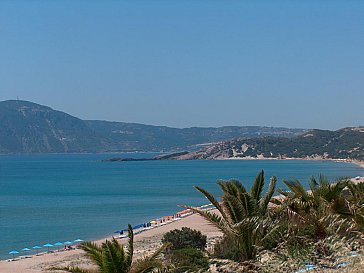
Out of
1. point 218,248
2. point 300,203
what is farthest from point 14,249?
point 300,203

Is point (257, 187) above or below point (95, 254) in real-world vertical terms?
above

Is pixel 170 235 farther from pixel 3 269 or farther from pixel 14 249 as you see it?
pixel 14 249

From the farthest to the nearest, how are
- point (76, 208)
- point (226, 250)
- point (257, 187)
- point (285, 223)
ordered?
point (76, 208) → point (226, 250) → point (257, 187) → point (285, 223)

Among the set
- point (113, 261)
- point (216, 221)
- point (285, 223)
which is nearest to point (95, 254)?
point (113, 261)

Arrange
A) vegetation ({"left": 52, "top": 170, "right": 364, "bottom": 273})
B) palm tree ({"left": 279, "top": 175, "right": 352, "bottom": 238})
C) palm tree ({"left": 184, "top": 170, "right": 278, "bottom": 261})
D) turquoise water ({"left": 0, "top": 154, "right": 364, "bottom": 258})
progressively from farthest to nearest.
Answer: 1. turquoise water ({"left": 0, "top": 154, "right": 364, "bottom": 258})
2. palm tree ({"left": 279, "top": 175, "right": 352, "bottom": 238})
3. palm tree ({"left": 184, "top": 170, "right": 278, "bottom": 261})
4. vegetation ({"left": 52, "top": 170, "right": 364, "bottom": 273})

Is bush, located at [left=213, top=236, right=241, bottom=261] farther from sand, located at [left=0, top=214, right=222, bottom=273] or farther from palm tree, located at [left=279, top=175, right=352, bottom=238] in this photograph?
sand, located at [left=0, top=214, right=222, bottom=273]

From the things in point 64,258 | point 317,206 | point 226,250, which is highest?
point 317,206

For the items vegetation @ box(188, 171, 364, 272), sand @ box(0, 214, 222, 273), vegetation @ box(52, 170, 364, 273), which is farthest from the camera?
sand @ box(0, 214, 222, 273)

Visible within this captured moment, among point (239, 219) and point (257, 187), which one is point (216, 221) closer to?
point (239, 219)

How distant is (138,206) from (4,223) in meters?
16.0

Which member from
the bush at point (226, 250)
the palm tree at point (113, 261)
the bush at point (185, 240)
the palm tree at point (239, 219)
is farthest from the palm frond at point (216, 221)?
the bush at point (185, 240)

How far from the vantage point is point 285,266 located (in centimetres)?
717

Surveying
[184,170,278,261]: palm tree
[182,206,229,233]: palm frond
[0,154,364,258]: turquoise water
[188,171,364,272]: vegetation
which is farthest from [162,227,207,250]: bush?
[0,154,364,258]: turquoise water

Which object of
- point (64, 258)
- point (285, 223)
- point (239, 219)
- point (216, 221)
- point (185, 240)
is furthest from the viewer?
point (64, 258)
